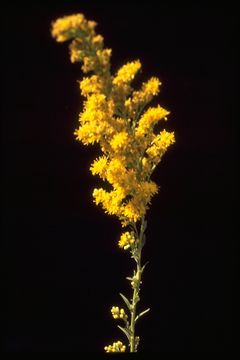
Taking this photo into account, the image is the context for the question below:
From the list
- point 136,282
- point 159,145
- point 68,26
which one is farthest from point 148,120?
point 136,282

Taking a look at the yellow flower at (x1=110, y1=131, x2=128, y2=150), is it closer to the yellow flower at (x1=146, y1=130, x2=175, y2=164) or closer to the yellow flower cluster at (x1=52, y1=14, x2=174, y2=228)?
the yellow flower cluster at (x1=52, y1=14, x2=174, y2=228)

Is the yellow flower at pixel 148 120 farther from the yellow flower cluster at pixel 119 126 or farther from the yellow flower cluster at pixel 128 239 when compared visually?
the yellow flower cluster at pixel 128 239

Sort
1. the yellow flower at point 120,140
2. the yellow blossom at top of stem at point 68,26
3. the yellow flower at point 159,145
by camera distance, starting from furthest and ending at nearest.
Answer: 1. the yellow flower at point 159,145
2. the yellow flower at point 120,140
3. the yellow blossom at top of stem at point 68,26

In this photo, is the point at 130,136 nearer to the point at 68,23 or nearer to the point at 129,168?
the point at 129,168

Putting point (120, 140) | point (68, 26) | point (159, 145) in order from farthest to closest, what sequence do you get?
point (159, 145)
point (120, 140)
point (68, 26)

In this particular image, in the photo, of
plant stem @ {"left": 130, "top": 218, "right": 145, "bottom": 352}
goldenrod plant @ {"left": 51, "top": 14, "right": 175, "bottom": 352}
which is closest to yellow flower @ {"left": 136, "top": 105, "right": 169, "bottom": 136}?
goldenrod plant @ {"left": 51, "top": 14, "right": 175, "bottom": 352}

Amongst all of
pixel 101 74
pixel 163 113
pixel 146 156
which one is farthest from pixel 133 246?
pixel 101 74

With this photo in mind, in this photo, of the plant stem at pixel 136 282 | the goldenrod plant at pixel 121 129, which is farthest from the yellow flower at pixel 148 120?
the plant stem at pixel 136 282

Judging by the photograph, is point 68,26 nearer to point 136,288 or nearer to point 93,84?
point 93,84
